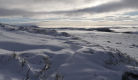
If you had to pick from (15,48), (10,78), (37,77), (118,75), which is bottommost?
(118,75)

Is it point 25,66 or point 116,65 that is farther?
point 116,65

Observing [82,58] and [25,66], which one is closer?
[25,66]

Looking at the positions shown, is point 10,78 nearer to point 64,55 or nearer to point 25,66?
point 25,66

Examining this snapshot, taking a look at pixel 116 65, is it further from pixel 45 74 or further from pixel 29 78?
pixel 29 78

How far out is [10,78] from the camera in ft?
7.08

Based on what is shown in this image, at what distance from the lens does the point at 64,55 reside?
157 inches

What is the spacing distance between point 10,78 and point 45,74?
3.23 feet

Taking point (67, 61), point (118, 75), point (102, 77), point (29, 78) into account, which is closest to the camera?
point (29, 78)

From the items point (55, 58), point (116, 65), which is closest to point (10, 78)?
point (55, 58)

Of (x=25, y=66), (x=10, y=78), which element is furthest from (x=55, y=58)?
(x=10, y=78)

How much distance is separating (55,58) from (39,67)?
0.84 m

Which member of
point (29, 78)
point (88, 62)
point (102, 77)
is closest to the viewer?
point (29, 78)

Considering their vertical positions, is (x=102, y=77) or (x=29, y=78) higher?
(x=29, y=78)

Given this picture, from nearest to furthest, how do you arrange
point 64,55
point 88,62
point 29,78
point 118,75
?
point 29,78
point 118,75
point 88,62
point 64,55
